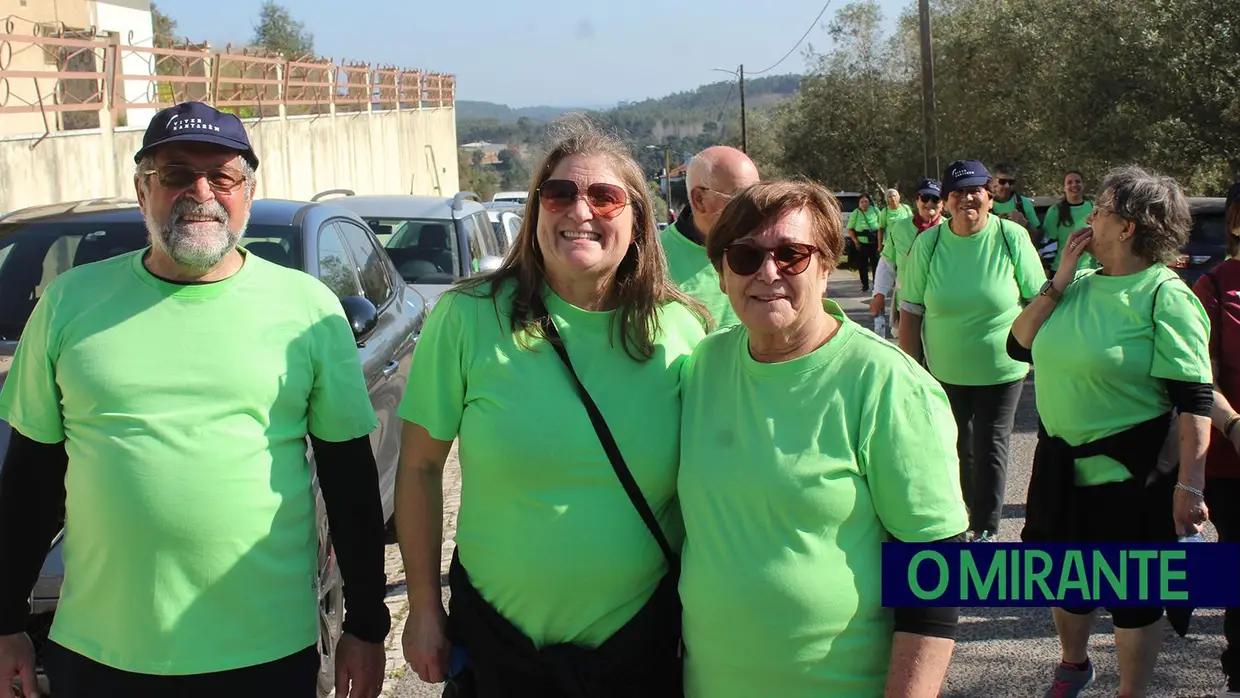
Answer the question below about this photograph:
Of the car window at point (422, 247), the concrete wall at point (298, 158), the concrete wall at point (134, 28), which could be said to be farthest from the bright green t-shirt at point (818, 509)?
the concrete wall at point (134, 28)

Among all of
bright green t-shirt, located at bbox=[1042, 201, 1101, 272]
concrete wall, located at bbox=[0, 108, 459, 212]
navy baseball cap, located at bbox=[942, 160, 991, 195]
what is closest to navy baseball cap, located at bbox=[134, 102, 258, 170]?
navy baseball cap, located at bbox=[942, 160, 991, 195]

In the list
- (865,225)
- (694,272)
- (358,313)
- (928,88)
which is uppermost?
(928,88)

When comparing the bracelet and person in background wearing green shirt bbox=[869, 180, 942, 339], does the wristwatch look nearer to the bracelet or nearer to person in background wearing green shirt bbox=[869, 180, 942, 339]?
the bracelet

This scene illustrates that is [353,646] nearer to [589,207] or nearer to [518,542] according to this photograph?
[518,542]

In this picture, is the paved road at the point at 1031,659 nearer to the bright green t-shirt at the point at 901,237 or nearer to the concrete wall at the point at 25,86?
the bright green t-shirt at the point at 901,237

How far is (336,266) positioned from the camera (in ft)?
18.1

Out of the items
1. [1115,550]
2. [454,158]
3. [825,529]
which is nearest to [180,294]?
[825,529]

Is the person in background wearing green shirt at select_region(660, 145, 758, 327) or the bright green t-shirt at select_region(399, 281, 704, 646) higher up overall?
the person in background wearing green shirt at select_region(660, 145, 758, 327)

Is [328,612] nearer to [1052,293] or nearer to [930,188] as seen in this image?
[1052,293]

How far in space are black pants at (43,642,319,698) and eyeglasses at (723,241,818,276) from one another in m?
1.27

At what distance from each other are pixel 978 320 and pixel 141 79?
11033 mm

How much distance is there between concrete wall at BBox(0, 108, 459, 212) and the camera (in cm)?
1073

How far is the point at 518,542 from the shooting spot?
241 centimetres

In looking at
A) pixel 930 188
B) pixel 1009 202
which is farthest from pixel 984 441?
pixel 1009 202
